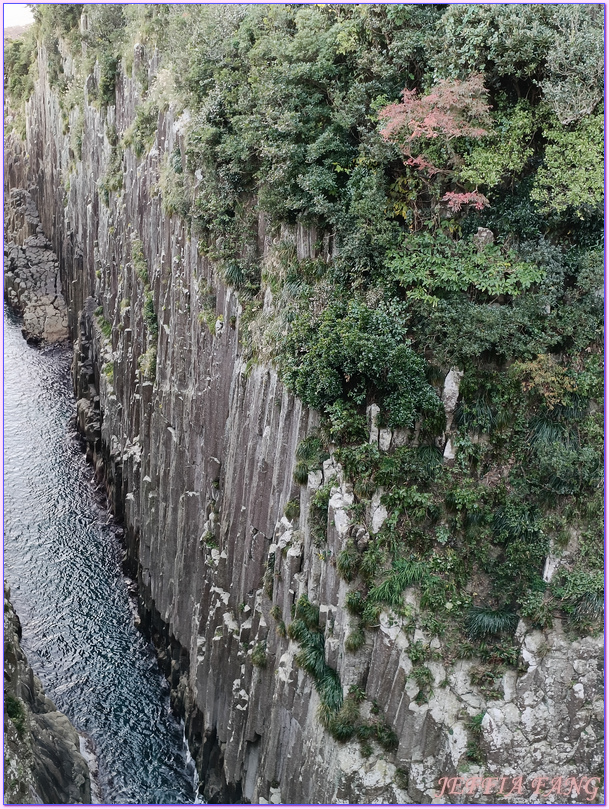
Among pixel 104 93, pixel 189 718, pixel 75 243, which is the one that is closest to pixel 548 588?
pixel 189 718

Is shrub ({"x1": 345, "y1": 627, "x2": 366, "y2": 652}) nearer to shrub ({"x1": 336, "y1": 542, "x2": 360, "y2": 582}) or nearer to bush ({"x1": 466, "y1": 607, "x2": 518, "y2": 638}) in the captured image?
shrub ({"x1": 336, "y1": 542, "x2": 360, "y2": 582})

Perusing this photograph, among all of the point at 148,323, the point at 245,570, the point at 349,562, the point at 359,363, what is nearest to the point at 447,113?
the point at 359,363

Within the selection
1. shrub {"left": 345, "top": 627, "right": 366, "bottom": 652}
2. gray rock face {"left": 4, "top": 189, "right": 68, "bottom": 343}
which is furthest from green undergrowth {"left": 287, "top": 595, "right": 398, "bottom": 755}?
gray rock face {"left": 4, "top": 189, "right": 68, "bottom": 343}

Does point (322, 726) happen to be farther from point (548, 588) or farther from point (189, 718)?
point (189, 718)

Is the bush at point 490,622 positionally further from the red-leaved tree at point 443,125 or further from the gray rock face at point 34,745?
the gray rock face at point 34,745

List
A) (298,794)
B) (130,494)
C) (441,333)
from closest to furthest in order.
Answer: (441,333)
(298,794)
(130,494)

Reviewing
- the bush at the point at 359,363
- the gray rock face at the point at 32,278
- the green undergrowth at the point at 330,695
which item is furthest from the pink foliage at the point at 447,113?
the gray rock face at the point at 32,278

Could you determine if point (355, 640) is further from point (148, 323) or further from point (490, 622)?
point (148, 323)
